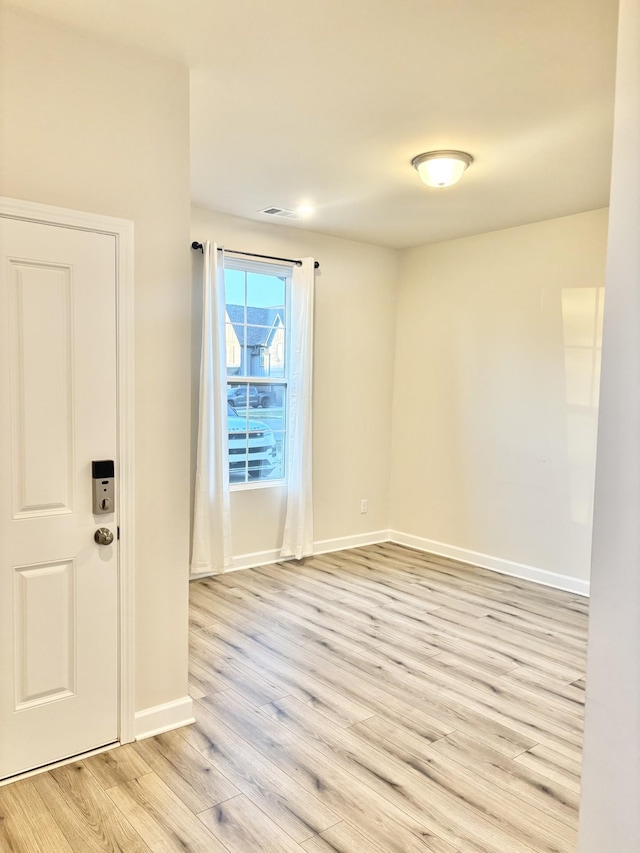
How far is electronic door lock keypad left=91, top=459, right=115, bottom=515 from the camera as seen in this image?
2.31m

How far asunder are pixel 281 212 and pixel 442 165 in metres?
1.59

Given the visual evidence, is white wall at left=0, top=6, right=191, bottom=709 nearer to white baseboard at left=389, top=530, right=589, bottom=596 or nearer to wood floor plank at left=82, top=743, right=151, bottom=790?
wood floor plank at left=82, top=743, right=151, bottom=790

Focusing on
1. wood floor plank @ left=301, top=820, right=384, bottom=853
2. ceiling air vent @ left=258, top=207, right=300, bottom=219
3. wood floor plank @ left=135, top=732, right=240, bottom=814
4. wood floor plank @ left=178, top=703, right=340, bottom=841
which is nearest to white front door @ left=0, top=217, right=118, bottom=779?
wood floor plank @ left=135, top=732, right=240, bottom=814

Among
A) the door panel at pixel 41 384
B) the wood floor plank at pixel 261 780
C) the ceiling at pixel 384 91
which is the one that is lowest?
the wood floor plank at pixel 261 780

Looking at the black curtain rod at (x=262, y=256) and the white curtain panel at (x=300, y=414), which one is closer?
the black curtain rod at (x=262, y=256)

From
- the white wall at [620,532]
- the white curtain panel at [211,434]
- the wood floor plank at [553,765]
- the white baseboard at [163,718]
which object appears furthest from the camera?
the white curtain panel at [211,434]

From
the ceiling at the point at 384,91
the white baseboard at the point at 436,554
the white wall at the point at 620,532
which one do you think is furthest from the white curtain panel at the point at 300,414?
the white wall at the point at 620,532

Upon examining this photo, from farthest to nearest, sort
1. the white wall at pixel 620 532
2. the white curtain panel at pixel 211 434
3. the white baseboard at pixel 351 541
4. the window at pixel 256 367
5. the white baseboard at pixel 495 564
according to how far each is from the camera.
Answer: the white baseboard at pixel 351 541, the window at pixel 256 367, the white baseboard at pixel 495 564, the white curtain panel at pixel 211 434, the white wall at pixel 620 532

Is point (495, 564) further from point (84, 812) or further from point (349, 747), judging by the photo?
point (84, 812)

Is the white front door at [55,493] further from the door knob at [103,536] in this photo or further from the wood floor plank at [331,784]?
the wood floor plank at [331,784]

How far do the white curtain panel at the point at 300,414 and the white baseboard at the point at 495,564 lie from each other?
3.85 feet

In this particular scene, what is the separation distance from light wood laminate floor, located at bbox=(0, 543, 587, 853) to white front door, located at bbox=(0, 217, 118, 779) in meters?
0.24

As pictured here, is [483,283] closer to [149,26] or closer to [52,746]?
[149,26]

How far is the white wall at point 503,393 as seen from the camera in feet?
14.3
